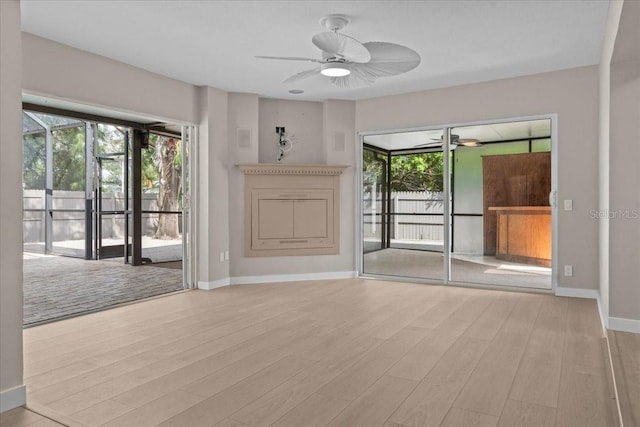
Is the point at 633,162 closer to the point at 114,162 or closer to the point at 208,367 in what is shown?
the point at 208,367

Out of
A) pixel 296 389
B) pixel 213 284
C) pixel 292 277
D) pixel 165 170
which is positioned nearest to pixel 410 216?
pixel 292 277

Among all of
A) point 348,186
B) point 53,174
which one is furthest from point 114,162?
point 348,186

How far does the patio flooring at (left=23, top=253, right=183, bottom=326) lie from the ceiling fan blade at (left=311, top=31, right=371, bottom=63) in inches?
135

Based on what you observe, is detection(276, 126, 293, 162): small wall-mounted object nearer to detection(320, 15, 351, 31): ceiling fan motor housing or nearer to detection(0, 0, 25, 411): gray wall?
detection(320, 15, 351, 31): ceiling fan motor housing

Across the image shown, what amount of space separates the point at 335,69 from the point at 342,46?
17.1 inches

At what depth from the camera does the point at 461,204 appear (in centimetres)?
562

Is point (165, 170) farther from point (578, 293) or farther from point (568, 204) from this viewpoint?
point (578, 293)

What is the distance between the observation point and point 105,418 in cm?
210

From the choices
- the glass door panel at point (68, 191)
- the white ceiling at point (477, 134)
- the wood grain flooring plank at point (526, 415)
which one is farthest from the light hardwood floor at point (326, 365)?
the glass door panel at point (68, 191)

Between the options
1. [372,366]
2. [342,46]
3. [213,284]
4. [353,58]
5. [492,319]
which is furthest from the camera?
[213,284]

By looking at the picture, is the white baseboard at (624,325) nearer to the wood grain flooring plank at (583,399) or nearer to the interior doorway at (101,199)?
the wood grain flooring plank at (583,399)

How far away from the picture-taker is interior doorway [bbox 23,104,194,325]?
7.34 m

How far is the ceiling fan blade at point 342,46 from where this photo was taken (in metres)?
2.93

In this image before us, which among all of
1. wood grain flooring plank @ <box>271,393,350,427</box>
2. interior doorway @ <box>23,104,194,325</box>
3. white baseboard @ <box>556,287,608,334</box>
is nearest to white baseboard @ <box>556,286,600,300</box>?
white baseboard @ <box>556,287,608,334</box>
